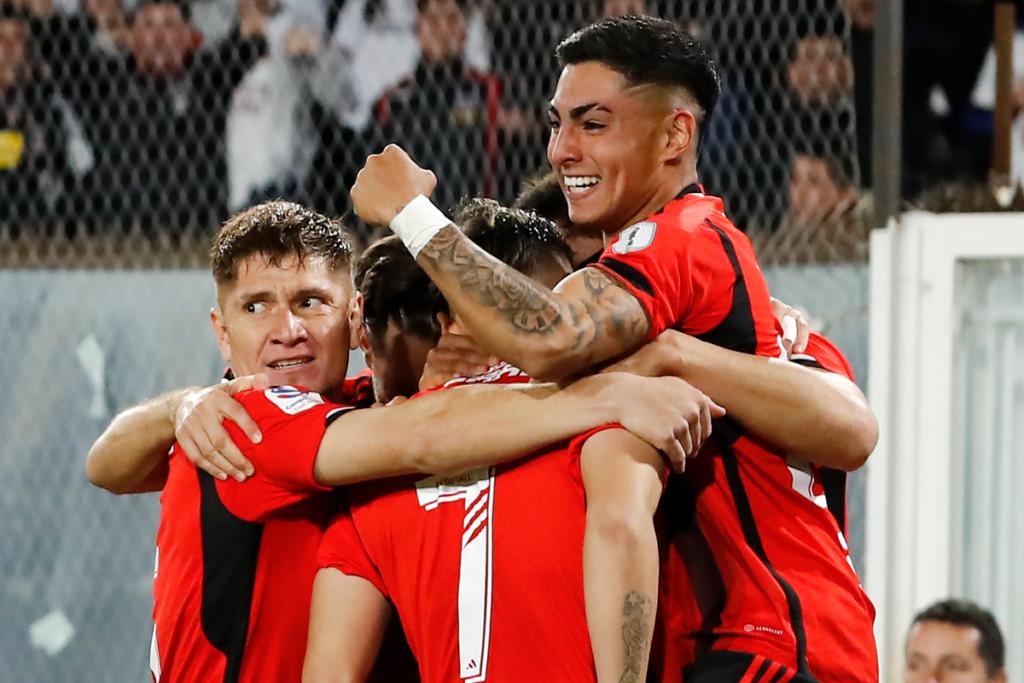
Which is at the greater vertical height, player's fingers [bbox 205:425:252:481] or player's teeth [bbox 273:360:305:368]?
player's teeth [bbox 273:360:305:368]

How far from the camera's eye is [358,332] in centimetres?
227

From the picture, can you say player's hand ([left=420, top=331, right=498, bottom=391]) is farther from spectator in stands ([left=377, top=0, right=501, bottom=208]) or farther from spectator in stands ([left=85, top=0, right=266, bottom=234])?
spectator in stands ([left=85, top=0, right=266, bottom=234])

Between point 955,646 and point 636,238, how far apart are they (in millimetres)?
2311

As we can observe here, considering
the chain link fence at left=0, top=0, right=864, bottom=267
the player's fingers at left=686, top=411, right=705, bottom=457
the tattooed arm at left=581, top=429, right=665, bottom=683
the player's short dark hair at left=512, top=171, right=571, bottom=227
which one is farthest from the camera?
the chain link fence at left=0, top=0, right=864, bottom=267

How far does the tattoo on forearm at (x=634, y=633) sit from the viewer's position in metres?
1.62

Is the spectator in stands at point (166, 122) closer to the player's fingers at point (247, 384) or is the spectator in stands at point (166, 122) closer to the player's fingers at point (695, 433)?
the player's fingers at point (247, 384)

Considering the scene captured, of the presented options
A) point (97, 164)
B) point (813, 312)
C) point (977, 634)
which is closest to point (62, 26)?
point (97, 164)

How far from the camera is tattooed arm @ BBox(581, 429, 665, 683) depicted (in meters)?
1.61

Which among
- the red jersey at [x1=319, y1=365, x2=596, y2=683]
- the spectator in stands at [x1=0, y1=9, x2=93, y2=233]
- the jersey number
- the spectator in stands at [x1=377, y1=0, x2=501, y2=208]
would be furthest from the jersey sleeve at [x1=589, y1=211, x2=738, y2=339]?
the spectator in stands at [x1=0, y1=9, x2=93, y2=233]

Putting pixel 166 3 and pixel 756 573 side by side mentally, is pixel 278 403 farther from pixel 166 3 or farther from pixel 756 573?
pixel 166 3

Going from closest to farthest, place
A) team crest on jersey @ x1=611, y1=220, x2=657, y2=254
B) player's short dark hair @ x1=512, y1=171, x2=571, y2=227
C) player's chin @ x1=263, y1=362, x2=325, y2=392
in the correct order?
team crest on jersey @ x1=611, y1=220, x2=657, y2=254
player's chin @ x1=263, y1=362, x2=325, y2=392
player's short dark hair @ x1=512, y1=171, x2=571, y2=227

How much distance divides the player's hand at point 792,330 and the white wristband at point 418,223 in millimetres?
634

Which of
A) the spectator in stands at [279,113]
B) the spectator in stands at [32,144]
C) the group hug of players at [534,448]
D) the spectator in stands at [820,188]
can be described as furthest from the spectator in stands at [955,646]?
the spectator in stands at [32,144]

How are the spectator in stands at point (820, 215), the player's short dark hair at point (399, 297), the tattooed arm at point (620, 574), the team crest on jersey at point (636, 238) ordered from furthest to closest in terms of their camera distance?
the spectator in stands at point (820, 215), the player's short dark hair at point (399, 297), the team crest on jersey at point (636, 238), the tattooed arm at point (620, 574)
